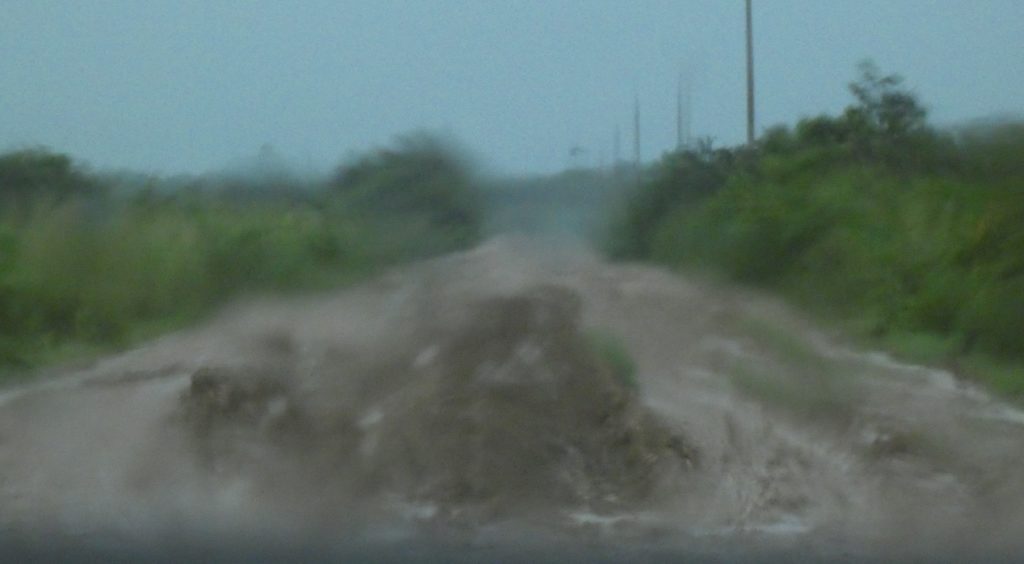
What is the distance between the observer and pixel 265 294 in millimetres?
12086

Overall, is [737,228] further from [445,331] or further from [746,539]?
[746,539]

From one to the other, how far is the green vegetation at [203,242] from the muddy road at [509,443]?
1353 mm

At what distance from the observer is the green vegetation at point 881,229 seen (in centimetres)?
1175

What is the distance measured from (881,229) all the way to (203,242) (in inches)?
237

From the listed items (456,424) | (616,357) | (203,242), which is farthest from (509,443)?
(203,242)

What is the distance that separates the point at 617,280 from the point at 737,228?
1.27 meters

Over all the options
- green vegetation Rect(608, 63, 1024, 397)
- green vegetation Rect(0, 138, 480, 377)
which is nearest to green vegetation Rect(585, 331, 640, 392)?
green vegetation Rect(608, 63, 1024, 397)

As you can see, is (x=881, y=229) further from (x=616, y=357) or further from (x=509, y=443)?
(x=509, y=443)

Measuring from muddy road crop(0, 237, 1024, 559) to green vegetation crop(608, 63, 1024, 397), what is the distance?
3.49ft

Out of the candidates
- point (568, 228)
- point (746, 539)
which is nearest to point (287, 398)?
point (746, 539)

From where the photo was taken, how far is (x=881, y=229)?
555 inches

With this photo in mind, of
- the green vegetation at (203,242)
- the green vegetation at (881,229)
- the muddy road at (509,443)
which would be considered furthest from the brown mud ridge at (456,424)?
the green vegetation at (881,229)

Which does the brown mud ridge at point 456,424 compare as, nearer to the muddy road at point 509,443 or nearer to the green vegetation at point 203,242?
the muddy road at point 509,443

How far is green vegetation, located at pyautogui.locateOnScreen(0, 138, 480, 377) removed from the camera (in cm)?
1234
